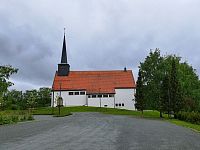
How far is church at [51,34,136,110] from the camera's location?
8556 cm

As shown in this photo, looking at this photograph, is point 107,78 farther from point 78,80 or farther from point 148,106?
point 148,106

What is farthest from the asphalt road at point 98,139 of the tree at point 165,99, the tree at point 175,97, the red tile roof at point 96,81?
the red tile roof at point 96,81

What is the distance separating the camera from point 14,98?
104 meters

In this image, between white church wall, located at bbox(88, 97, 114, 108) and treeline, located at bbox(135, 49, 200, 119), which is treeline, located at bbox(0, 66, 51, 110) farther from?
treeline, located at bbox(135, 49, 200, 119)

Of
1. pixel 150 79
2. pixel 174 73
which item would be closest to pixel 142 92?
pixel 150 79

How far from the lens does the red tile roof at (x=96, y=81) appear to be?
3418 inches

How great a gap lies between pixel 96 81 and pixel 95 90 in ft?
11.5

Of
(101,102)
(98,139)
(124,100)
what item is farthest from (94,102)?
(98,139)

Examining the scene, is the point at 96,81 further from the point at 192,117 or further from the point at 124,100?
the point at 192,117

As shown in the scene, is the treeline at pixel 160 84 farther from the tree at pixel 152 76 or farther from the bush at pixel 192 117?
the bush at pixel 192 117

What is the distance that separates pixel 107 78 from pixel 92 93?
6794 millimetres

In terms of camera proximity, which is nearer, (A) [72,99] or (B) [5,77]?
(B) [5,77]

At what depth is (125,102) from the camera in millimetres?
86062

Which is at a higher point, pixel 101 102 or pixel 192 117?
pixel 101 102
